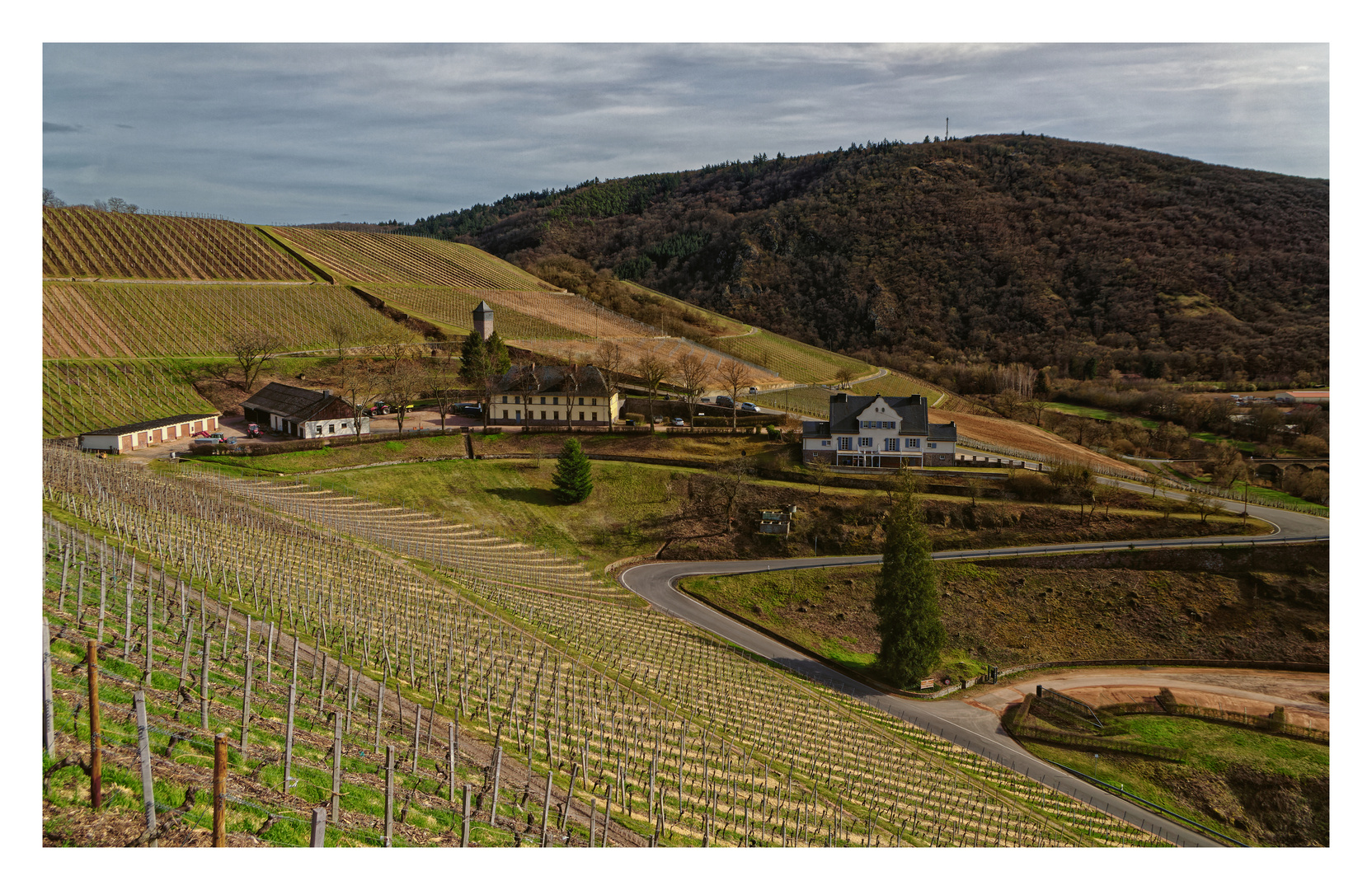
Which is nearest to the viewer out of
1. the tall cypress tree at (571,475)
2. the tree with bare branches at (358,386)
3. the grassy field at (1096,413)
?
the tall cypress tree at (571,475)

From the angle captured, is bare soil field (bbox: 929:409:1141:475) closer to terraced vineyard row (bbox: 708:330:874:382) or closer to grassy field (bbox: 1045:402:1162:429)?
grassy field (bbox: 1045:402:1162:429)

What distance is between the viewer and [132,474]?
31422 millimetres

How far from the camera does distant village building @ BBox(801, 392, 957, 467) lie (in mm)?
55469

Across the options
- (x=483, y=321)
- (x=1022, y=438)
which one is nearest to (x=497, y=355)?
(x=483, y=321)

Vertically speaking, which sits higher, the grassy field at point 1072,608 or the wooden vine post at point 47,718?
the wooden vine post at point 47,718

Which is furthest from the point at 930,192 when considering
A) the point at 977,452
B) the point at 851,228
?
the point at 977,452

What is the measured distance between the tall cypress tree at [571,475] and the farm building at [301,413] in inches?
569

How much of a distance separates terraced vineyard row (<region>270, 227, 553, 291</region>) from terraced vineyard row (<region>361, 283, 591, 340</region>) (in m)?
4.39

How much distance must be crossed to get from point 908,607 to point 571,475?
23.2 meters

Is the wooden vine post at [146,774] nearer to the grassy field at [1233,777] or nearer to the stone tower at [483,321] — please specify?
the grassy field at [1233,777]

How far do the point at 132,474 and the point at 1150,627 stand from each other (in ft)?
157

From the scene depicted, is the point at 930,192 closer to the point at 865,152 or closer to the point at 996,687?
the point at 865,152

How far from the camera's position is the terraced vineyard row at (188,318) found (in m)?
62.9

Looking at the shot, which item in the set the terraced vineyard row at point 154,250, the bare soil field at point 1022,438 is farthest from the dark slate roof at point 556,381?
the terraced vineyard row at point 154,250
